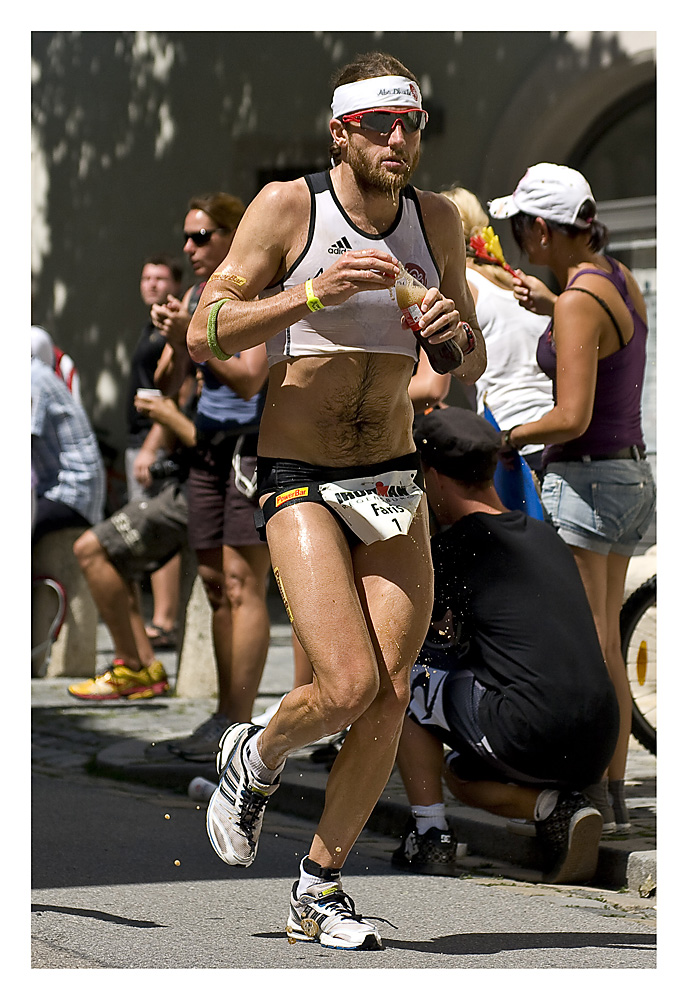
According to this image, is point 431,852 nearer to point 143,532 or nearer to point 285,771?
point 285,771

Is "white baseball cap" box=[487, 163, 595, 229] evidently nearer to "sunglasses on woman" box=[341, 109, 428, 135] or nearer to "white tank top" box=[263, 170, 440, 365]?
"white tank top" box=[263, 170, 440, 365]

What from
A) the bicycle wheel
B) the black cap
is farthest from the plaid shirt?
the black cap

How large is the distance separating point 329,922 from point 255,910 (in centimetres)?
62

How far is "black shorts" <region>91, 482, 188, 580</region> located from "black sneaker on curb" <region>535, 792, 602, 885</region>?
3723mm

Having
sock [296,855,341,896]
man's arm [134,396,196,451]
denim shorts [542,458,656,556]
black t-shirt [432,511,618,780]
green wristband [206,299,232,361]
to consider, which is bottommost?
sock [296,855,341,896]

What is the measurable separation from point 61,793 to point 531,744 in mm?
2354

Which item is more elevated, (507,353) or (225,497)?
(507,353)

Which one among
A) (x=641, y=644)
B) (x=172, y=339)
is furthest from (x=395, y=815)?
(x=172, y=339)

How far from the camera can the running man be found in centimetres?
414

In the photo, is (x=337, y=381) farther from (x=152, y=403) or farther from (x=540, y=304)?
(x=152, y=403)

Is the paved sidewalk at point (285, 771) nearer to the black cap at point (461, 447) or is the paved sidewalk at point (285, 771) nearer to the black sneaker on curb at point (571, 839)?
the black sneaker on curb at point (571, 839)

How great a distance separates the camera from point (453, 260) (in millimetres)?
4469
